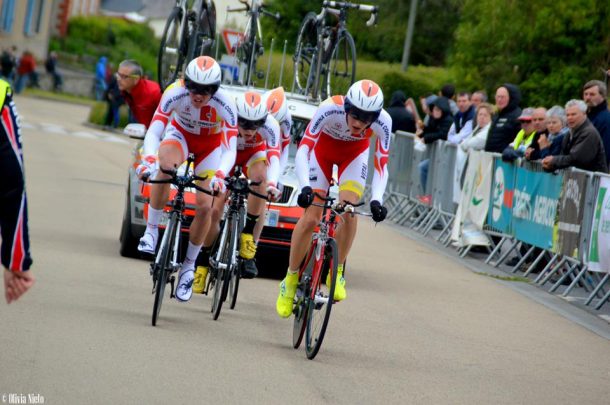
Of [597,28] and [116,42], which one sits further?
[116,42]

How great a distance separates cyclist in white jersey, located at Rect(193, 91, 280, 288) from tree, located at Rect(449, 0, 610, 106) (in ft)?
64.4

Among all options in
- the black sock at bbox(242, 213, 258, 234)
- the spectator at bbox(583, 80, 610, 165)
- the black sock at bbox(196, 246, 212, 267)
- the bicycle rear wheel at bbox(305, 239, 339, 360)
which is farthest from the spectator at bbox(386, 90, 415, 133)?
the bicycle rear wheel at bbox(305, 239, 339, 360)

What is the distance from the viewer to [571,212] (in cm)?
1489

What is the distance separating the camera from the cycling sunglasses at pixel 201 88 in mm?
10383

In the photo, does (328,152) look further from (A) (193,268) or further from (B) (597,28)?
(B) (597,28)

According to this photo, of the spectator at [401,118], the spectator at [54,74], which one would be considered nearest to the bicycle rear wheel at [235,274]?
the spectator at [401,118]

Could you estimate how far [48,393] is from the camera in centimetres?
721

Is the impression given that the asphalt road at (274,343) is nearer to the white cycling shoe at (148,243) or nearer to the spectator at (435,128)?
the white cycling shoe at (148,243)

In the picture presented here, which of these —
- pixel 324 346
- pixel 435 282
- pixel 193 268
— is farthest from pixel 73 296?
pixel 435 282

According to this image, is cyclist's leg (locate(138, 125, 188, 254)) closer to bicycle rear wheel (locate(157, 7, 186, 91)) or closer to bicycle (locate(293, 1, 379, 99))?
bicycle rear wheel (locate(157, 7, 186, 91))

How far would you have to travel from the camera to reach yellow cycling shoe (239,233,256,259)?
466 inches

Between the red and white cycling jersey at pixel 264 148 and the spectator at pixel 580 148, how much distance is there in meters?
4.47

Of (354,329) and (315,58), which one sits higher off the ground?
(315,58)

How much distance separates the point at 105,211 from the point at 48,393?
39.8ft
